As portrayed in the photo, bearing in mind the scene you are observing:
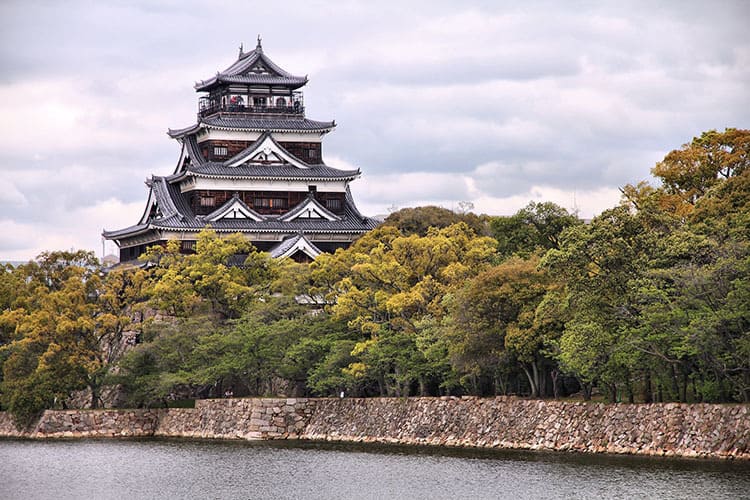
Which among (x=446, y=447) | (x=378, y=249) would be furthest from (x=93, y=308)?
(x=446, y=447)

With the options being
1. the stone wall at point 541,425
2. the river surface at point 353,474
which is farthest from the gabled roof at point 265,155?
the river surface at point 353,474

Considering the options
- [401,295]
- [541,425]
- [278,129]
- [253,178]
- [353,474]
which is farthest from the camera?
[278,129]

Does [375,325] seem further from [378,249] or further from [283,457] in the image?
[283,457]

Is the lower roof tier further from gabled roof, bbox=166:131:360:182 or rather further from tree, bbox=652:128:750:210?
tree, bbox=652:128:750:210

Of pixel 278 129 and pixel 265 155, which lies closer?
pixel 265 155

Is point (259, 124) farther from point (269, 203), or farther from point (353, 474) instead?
point (353, 474)

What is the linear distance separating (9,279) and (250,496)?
33545 millimetres

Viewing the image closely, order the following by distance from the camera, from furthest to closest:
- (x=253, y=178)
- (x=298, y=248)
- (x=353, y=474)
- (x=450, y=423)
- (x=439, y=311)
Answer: (x=253, y=178) < (x=298, y=248) < (x=439, y=311) < (x=450, y=423) < (x=353, y=474)

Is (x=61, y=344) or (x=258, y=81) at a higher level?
(x=258, y=81)

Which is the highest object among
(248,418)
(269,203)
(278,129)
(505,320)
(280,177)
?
(278,129)

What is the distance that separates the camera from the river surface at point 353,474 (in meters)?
33.2

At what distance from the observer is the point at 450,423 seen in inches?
1845

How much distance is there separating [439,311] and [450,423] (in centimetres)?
407

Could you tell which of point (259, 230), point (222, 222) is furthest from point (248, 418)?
point (222, 222)
